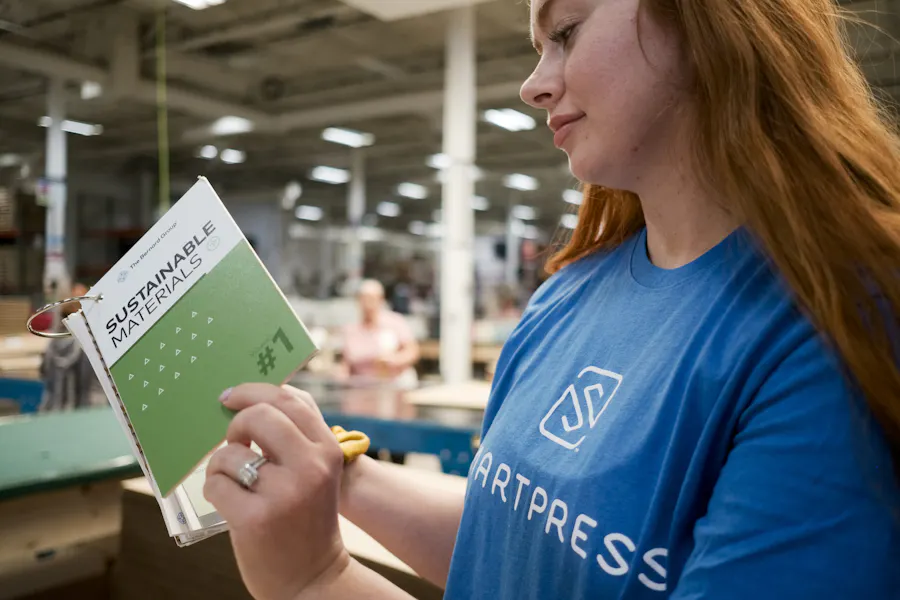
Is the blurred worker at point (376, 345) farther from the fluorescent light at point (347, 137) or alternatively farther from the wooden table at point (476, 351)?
the fluorescent light at point (347, 137)

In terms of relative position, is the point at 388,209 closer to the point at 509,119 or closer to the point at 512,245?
the point at 512,245

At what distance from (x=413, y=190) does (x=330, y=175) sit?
2638 mm

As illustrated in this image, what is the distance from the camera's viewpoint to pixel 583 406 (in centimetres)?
69

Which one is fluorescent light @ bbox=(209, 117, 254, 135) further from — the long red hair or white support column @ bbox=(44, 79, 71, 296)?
the long red hair

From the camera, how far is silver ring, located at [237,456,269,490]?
0.58 meters

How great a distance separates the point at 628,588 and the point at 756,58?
0.49 m

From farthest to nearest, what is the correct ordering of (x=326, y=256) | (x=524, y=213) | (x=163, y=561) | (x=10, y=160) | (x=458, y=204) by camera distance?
(x=524, y=213) < (x=326, y=256) < (x=458, y=204) < (x=10, y=160) < (x=163, y=561)

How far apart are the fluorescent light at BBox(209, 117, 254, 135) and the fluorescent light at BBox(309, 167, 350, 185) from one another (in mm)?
4350

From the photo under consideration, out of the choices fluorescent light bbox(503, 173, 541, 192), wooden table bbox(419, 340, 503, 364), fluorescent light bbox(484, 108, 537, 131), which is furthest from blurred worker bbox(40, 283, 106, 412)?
fluorescent light bbox(503, 173, 541, 192)

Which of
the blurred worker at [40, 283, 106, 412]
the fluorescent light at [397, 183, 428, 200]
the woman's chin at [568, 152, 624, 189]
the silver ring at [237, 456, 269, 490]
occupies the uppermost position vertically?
the fluorescent light at [397, 183, 428, 200]

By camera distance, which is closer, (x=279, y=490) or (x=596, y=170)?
(x=279, y=490)

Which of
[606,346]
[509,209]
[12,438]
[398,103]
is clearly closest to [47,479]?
[12,438]

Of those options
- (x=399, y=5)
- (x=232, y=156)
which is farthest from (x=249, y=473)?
(x=232, y=156)

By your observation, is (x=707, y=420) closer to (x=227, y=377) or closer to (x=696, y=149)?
(x=696, y=149)
